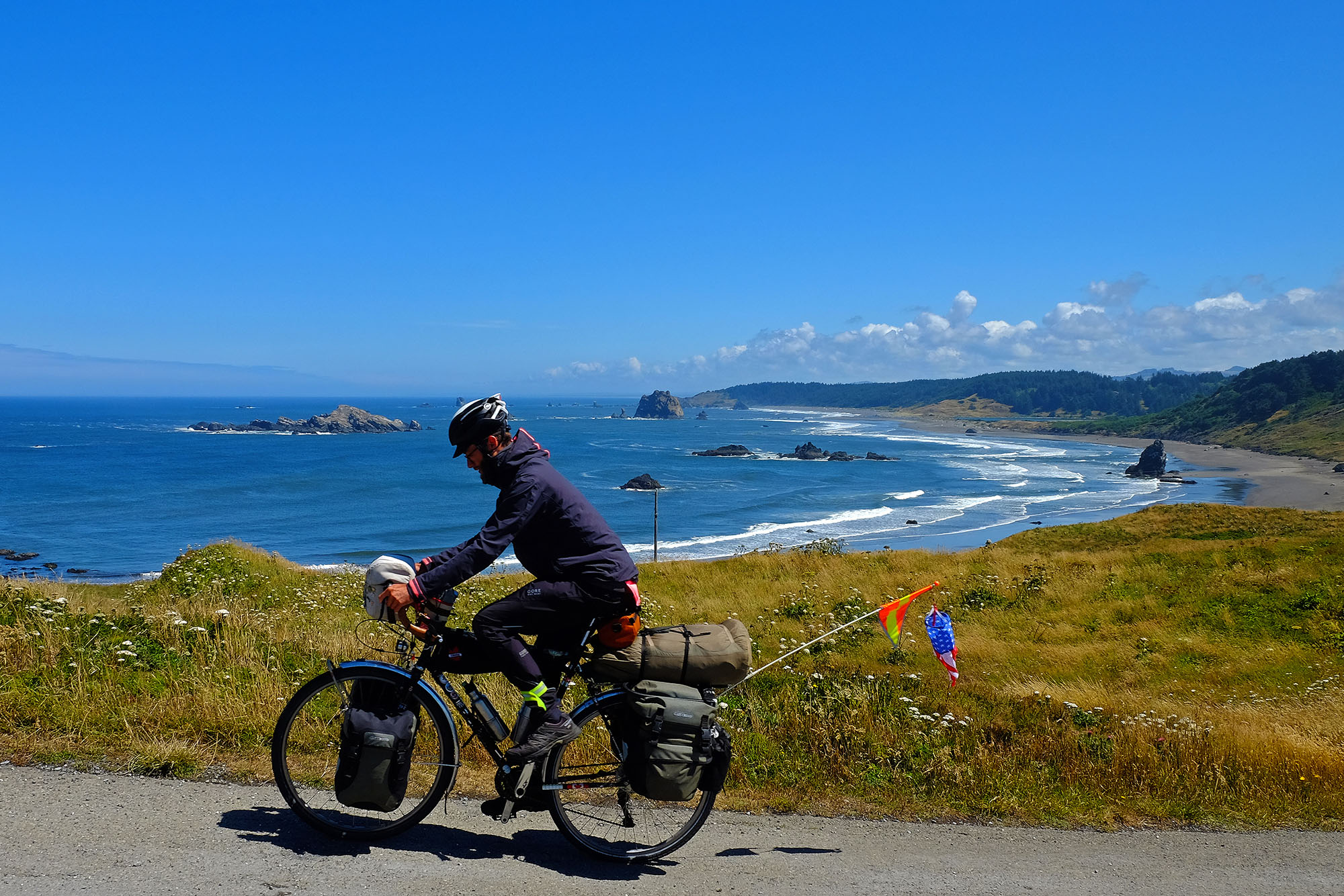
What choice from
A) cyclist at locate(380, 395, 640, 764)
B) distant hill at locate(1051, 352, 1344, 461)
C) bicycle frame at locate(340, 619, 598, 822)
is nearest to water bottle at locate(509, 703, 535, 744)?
cyclist at locate(380, 395, 640, 764)

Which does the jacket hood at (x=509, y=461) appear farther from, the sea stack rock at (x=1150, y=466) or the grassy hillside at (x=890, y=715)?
the sea stack rock at (x=1150, y=466)

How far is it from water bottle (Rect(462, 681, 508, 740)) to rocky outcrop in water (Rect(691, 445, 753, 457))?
122666 mm

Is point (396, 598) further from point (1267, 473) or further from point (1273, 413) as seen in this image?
point (1273, 413)

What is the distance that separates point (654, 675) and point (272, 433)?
569ft

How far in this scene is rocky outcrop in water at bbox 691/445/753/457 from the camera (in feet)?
422

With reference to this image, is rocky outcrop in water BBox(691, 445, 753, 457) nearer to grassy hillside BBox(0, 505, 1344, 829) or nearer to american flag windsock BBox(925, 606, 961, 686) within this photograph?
grassy hillside BBox(0, 505, 1344, 829)

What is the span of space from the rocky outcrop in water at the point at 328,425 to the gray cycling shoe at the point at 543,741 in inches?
6870

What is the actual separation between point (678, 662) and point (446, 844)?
149 centimetres

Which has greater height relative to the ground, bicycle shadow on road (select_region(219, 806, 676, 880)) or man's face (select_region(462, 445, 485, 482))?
man's face (select_region(462, 445, 485, 482))

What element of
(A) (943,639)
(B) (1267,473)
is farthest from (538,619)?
(B) (1267,473)

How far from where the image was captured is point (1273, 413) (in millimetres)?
165500

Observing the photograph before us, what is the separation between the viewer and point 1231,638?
13352 millimetres

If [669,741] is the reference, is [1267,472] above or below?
below

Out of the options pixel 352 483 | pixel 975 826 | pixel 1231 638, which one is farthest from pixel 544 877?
pixel 352 483
